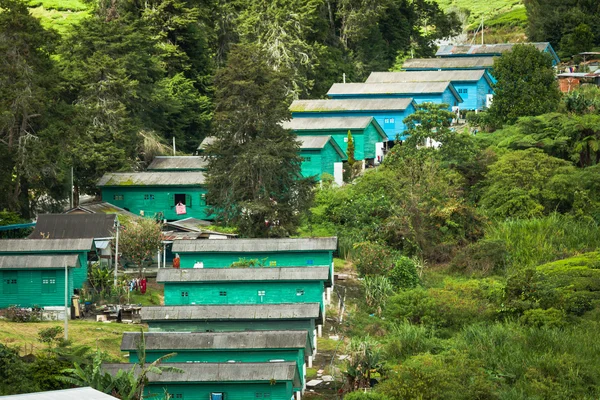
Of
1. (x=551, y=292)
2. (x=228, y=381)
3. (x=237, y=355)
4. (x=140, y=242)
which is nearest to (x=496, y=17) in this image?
(x=140, y=242)

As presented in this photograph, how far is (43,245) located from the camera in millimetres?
48688

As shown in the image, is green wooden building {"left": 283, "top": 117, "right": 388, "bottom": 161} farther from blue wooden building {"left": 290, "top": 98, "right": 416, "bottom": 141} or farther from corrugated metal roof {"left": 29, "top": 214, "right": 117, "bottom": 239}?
corrugated metal roof {"left": 29, "top": 214, "right": 117, "bottom": 239}

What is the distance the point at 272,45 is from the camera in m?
81.7

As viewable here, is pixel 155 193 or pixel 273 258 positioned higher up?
pixel 155 193

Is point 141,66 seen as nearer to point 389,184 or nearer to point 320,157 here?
point 320,157

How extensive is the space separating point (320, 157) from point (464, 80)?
19165mm

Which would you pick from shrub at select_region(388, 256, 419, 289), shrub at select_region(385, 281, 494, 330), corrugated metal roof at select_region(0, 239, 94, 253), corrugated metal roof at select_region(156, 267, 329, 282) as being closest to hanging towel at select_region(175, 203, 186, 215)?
corrugated metal roof at select_region(0, 239, 94, 253)

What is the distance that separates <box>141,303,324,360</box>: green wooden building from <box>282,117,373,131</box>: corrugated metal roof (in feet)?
99.3

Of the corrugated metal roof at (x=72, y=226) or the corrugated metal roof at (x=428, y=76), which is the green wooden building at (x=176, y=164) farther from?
the corrugated metal roof at (x=428, y=76)

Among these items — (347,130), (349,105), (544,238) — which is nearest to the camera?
(544,238)

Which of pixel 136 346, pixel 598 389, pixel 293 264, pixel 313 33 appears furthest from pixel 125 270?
pixel 313 33

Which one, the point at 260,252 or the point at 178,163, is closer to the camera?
the point at 260,252

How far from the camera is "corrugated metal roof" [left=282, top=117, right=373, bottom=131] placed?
73.1 metres

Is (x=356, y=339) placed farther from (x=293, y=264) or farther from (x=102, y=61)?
(x=102, y=61)
